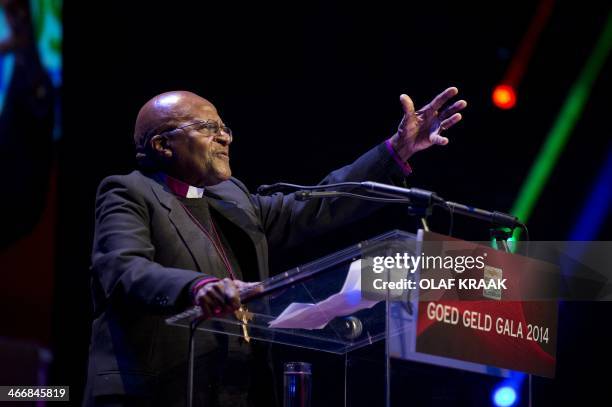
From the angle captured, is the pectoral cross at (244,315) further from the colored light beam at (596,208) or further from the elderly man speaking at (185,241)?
the colored light beam at (596,208)

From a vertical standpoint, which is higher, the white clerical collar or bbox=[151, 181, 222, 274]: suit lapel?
the white clerical collar

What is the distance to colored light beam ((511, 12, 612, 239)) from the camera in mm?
5266

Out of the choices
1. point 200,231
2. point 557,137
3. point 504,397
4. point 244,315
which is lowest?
point 504,397

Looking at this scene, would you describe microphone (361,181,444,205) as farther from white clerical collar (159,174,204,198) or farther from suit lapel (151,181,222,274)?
white clerical collar (159,174,204,198)

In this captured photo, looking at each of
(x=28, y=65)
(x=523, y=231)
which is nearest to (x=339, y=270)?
(x=523, y=231)

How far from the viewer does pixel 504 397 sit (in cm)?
227

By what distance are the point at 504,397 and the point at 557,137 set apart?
334cm

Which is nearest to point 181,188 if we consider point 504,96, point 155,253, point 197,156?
point 197,156

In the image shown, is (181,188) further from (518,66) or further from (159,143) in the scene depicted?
(518,66)

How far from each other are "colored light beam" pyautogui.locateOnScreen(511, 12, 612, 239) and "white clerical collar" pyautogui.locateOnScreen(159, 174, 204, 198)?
2.78 m

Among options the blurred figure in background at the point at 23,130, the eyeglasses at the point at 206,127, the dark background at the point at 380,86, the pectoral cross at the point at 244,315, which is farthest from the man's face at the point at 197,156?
the dark background at the point at 380,86

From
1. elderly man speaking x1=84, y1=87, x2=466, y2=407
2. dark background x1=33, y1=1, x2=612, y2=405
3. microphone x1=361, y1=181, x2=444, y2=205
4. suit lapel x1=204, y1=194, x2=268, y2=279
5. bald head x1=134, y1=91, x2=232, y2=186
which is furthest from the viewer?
dark background x1=33, y1=1, x2=612, y2=405

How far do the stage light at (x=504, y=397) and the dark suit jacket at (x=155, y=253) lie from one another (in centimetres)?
89

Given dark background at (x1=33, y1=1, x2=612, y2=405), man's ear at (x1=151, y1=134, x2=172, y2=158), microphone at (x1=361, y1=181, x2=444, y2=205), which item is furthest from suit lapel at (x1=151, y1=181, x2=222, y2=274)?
dark background at (x1=33, y1=1, x2=612, y2=405)
